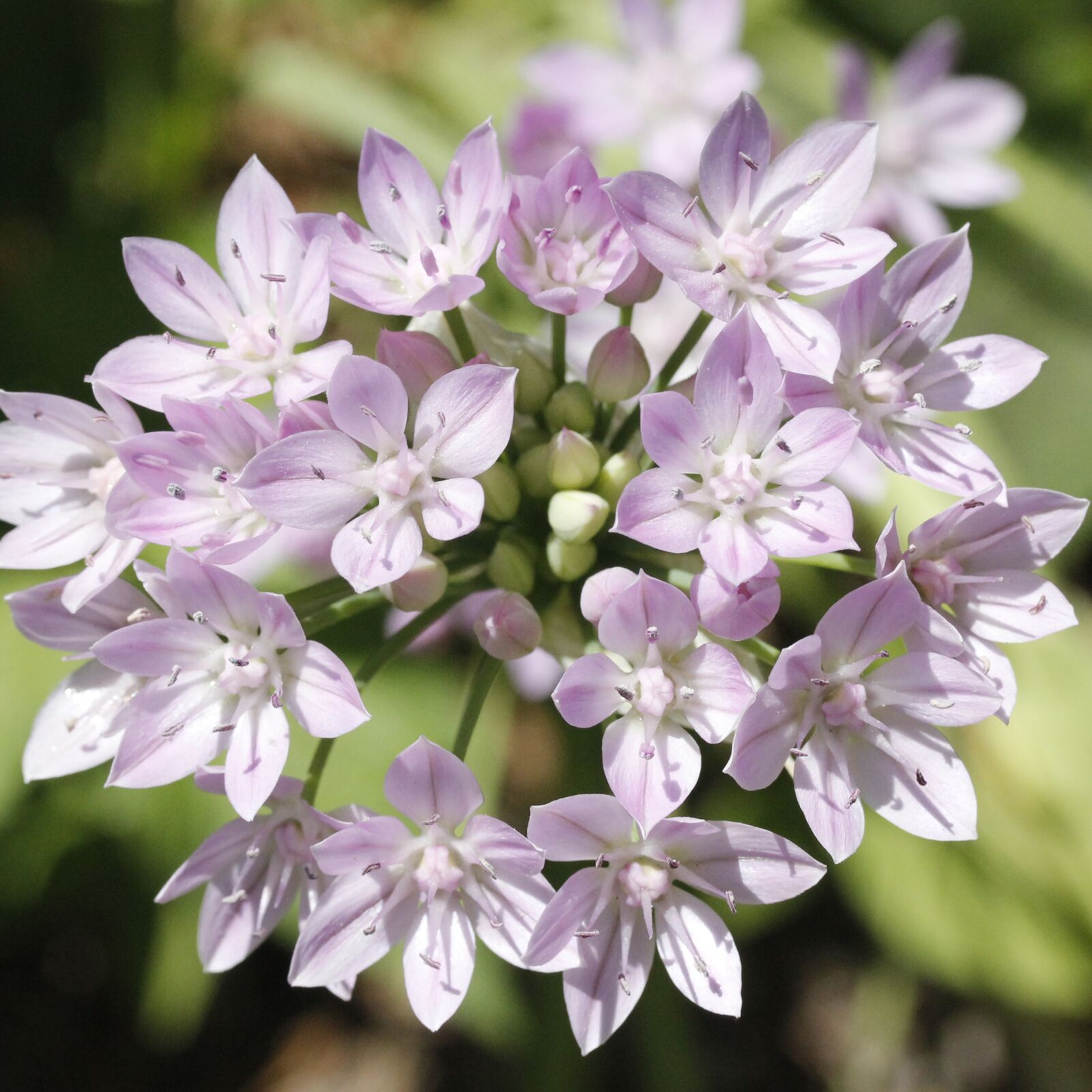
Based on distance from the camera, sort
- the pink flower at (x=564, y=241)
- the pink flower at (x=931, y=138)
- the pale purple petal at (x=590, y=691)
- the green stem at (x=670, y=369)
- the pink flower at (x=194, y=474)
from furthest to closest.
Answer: the pink flower at (x=931, y=138) → the green stem at (x=670, y=369) → the pink flower at (x=564, y=241) → the pink flower at (x=194, y=474) → the pale purple petal at (x=590, y=691)

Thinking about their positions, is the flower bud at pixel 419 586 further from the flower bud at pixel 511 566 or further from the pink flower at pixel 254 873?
the pink flower at pixel 254 873

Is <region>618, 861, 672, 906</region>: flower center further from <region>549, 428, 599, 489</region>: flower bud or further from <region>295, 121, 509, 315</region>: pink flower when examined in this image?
<region>295, 121, 509, 315</region>: pink flower

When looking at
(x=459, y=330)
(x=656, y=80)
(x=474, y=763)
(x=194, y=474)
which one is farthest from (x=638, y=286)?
(x=656, y=80)

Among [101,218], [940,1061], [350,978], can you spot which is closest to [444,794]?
[350,978]

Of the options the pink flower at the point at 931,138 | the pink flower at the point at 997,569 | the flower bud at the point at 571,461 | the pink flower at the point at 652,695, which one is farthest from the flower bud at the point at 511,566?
the pink flower at the point at 931,138

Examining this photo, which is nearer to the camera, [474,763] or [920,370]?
[920,370]

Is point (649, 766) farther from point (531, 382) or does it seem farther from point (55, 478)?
point (55, 478)

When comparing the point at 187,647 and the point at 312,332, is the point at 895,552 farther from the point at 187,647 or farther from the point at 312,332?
the point at 187,647
